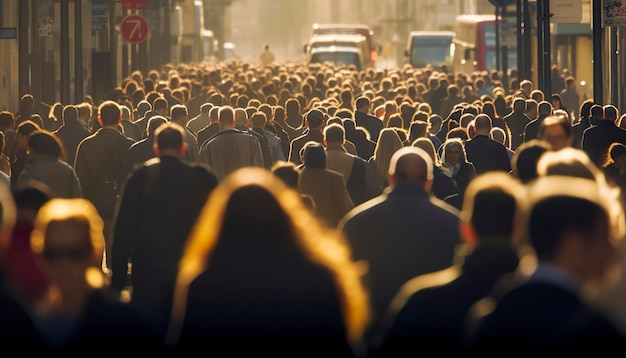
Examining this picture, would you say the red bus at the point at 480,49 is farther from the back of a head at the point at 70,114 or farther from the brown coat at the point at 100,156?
the brown coat at the point at 100,156

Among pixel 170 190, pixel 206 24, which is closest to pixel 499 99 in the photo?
pixel 170 190

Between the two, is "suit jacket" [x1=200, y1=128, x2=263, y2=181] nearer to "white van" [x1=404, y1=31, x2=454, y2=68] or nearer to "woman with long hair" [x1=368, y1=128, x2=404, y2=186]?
"woman with long hair" [x1=368, y1=128, x2=404, y2=186]

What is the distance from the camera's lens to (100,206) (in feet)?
53.5

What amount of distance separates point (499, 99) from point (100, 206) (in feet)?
41.3

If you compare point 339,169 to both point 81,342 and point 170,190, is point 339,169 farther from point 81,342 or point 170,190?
point 81,342

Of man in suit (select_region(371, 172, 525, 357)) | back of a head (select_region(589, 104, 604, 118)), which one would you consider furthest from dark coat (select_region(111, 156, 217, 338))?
back of a head (select_region(589, 104, 604, 118))

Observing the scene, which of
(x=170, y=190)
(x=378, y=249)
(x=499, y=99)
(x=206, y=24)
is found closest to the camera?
(x=378, y=249)

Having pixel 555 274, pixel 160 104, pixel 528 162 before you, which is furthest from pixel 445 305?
pixel 160 104

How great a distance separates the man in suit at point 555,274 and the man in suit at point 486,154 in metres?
11.2

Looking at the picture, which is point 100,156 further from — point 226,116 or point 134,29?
point 134,29

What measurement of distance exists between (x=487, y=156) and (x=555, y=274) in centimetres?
1151

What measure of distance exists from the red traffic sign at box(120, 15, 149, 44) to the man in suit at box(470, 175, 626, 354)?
1427 inches

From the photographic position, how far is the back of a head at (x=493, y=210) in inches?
277

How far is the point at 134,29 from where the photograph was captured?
41562mm
